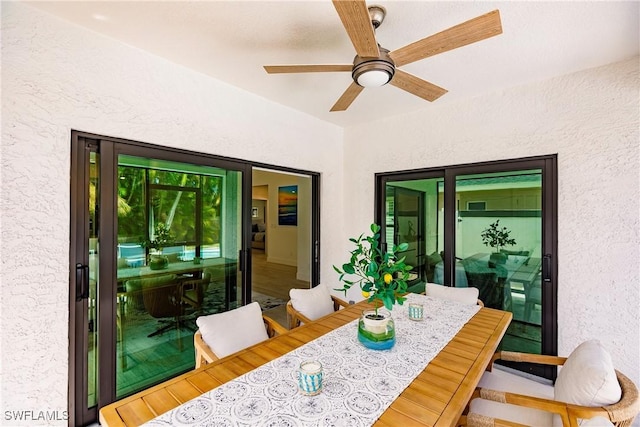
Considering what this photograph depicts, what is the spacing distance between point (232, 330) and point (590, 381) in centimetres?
176

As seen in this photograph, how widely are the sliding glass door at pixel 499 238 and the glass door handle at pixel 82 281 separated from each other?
319 centimetres

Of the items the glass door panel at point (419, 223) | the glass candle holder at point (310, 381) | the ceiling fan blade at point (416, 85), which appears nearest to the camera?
the glass candle holder at point (310, 381)

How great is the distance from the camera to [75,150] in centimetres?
194

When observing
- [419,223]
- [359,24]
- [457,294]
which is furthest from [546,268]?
[359,24]

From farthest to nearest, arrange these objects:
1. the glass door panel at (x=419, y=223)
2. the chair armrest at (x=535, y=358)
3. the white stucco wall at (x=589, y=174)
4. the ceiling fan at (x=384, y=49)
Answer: the glass door panel at (x=419, y=223) < the white stucco wall at (x=589, y=174) < the chair armrest at (x=535, y=358) < the ceiling fan at (x=384, y=49)

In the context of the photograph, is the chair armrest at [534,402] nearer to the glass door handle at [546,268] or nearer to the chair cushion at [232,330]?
the chair cushion at [232,330]

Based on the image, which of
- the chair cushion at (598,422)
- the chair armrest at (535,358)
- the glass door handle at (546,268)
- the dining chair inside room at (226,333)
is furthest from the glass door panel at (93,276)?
the glass door handle at (546,268)

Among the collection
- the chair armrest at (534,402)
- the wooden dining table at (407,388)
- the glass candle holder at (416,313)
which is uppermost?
the glass candle holder at (416,313)

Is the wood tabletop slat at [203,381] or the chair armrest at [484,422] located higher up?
the wood tabletop slat at [203,381]

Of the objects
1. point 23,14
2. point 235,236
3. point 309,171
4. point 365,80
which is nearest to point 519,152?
point 365,80

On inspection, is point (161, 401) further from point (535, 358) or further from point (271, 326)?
point (535, 358)

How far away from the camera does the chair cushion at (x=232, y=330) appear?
5.46 ft

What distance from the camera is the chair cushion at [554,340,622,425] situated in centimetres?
117

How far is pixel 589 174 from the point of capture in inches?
93.0
